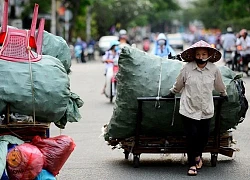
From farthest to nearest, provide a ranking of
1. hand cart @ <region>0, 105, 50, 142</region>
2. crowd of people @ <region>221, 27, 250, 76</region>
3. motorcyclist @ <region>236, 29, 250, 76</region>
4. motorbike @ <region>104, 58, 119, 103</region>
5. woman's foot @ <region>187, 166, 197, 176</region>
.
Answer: crowd of people @ <region>221, 27, 250, 76</region>, motorcyclist @ <region>236, 29, 250, 76</region>, motorbike @ <region>104, 58, 119, 103</region>, woman's foot @ <region>187, 166, 197, 176</region>, hand cart @ <region>0, 105, 50, 142</region>

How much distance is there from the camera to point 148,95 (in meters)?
8.80

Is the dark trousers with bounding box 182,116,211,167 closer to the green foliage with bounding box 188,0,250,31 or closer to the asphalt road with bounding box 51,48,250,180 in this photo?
the asphalt road with bounding box 51,48,250,180

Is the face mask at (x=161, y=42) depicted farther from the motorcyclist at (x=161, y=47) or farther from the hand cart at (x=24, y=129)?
the hand cart at (x=24, y=129)

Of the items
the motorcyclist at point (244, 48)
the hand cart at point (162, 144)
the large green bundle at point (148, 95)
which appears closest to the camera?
the large green bundle at point (148, 95)

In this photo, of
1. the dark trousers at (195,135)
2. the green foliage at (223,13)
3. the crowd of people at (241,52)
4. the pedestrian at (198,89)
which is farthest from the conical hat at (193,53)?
the green foliage at (223,13)

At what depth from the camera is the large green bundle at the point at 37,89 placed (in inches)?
272

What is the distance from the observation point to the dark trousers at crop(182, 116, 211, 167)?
854cm

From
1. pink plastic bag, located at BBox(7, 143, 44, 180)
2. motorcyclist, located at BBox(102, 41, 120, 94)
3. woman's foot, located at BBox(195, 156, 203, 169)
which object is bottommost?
woman's foot, located at BBox(195, 156, 203, 169)

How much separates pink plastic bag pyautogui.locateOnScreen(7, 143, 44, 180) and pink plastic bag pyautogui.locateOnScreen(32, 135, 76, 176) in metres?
0.16

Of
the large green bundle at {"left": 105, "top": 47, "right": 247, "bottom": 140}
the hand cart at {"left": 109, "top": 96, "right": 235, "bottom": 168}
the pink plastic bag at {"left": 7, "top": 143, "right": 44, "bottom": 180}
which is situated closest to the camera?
the pink plastic bag at {"left": 7, "top": 143, "right": 44, "bottom": 180}

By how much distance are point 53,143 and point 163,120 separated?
1954mm

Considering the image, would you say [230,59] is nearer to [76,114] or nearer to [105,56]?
[105,56]

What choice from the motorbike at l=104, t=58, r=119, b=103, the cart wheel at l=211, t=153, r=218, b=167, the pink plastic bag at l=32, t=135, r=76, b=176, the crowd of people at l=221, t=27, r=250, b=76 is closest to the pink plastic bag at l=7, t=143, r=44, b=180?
the pink plastic bag at l=32, t=135, r=76, b=176

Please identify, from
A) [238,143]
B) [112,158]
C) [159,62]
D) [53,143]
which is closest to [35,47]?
[53,143]
